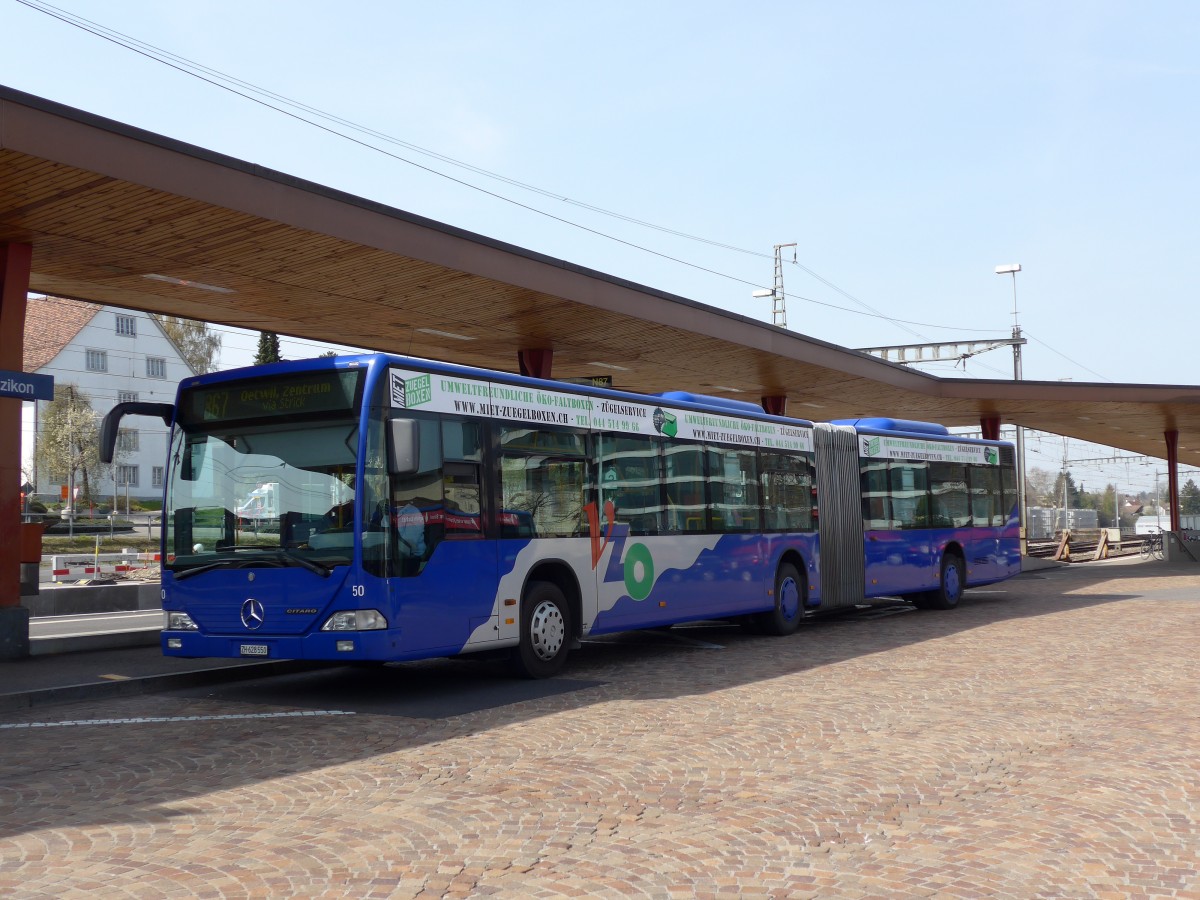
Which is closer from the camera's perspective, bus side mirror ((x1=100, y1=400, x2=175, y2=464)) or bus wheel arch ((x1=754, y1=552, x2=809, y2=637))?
bus side mirror ((x1=100, y1=400, x2=175, y2=464))

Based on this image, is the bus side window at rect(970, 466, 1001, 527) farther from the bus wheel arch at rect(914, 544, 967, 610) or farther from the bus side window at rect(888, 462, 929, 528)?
the bus side window at rect(888, 462, 929, 528)

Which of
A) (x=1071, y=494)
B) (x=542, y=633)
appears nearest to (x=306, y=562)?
(x=542, y=633)

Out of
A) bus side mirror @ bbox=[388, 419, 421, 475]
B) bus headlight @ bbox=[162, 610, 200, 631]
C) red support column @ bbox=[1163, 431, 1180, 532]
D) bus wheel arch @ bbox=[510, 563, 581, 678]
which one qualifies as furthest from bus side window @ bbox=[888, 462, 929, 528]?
red support column @ bbox=[1163, 431, 1180, 532]

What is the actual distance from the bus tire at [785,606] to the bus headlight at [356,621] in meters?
7.87

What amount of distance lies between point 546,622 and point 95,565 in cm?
2287

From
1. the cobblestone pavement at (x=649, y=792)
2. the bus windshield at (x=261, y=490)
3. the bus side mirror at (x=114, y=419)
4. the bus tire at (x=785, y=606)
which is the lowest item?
the cobblestone pavement at (x=649, y=792)

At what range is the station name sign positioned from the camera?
12.6 meters

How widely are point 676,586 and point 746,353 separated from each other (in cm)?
973

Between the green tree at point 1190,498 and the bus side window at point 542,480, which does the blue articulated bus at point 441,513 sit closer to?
the bus side window at point 542,480

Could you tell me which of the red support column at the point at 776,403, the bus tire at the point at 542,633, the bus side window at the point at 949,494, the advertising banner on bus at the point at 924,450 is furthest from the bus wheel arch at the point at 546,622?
the red support column at the point at 776,403

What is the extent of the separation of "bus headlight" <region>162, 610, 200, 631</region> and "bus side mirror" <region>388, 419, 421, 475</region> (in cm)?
234

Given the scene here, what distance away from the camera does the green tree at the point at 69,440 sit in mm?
60656

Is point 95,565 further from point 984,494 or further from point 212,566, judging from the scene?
point 212,566

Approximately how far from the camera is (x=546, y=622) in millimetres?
12289
